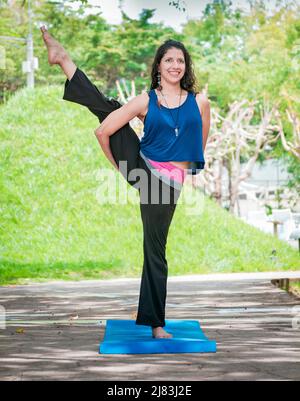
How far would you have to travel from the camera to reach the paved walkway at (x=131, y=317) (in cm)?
401

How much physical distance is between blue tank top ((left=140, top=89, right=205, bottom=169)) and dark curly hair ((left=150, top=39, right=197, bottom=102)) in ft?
0.51

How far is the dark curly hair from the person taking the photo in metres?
4.81

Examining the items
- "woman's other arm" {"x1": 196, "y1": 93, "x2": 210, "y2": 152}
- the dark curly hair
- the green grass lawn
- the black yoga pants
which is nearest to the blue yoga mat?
the black yoga pants

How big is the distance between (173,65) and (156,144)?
44 centimetres

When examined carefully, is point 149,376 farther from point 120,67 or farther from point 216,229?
point 120,67

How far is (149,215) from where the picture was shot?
4.74 meters

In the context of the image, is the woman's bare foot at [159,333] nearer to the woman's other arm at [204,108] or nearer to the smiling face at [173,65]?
the woman's other arm at [204,108]

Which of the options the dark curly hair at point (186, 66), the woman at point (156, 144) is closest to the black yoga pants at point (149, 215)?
the woman at point (156, 144)

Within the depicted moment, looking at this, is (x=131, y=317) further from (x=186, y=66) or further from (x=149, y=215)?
(x=186, y=66)

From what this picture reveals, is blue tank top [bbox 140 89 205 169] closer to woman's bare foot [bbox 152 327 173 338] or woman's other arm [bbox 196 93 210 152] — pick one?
woman's other arm [bbox 196 93 210 152]

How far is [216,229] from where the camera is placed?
13680mm

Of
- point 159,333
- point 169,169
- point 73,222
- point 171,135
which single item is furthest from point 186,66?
point 73,222

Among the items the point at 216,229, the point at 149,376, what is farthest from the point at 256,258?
the point at 149,376

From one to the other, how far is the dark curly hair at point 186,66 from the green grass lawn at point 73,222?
6.16 m
